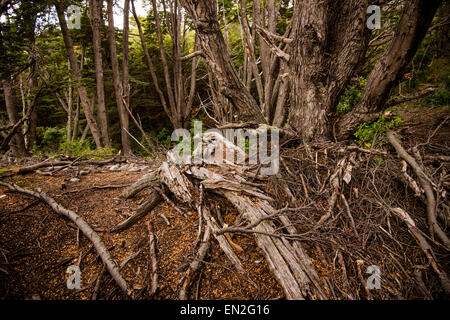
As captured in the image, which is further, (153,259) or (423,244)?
(153,259)

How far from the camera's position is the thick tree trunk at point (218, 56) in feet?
7.60

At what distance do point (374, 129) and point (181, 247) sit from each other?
8.72 feet

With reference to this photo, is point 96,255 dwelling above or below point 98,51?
below

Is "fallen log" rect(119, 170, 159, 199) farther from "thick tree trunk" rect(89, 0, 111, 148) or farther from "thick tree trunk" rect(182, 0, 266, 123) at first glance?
"thick tree trunk" rect(89, 0, 111, 148)

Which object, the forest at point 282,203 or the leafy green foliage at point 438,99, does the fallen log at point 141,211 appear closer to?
the forest at point 282,203

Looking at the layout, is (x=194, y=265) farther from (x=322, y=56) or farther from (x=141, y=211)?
(x=322, y=56)

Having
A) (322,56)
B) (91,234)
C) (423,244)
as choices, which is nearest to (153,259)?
(91,234)

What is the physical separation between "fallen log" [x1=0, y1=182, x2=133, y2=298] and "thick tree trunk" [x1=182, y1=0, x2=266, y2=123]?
226cm

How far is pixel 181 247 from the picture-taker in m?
1.84

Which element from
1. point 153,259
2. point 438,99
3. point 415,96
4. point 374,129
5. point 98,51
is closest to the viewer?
point 153,259

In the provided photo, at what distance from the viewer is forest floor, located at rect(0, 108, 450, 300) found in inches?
58.2

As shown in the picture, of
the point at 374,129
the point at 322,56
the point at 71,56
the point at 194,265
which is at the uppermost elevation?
the point at 71,56

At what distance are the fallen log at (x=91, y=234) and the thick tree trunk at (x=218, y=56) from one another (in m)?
2.26
